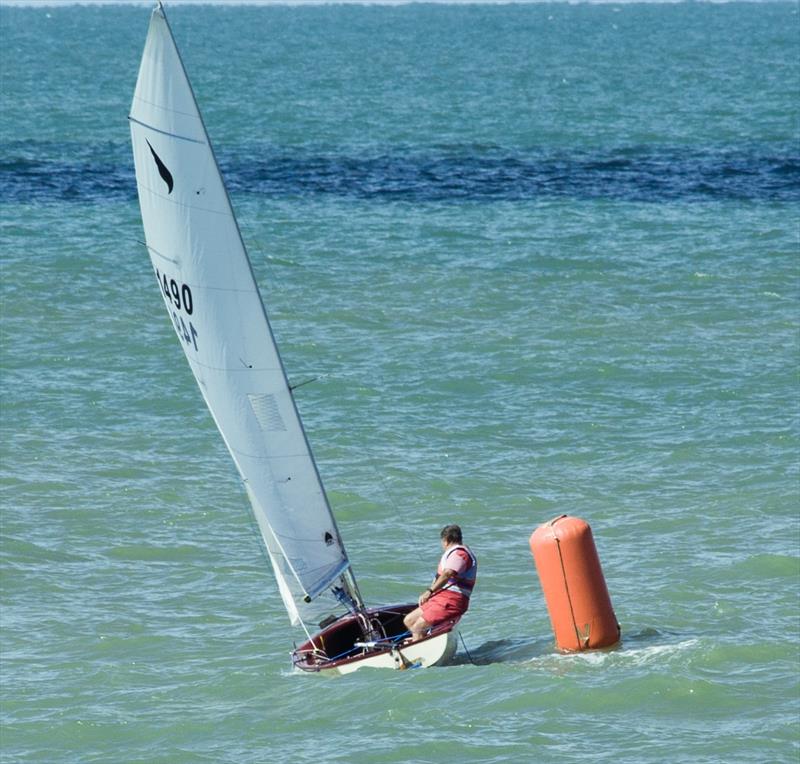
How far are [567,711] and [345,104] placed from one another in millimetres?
61741

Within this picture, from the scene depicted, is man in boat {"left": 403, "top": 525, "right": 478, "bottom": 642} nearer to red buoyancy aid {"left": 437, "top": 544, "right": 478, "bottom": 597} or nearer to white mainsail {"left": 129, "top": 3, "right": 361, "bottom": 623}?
red buoyancy aid {"left": 437, "top": 544, "right": 478, "bottom": 597}

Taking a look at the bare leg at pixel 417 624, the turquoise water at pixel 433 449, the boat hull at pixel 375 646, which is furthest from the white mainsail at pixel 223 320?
the turquoise water at pixel 433 449

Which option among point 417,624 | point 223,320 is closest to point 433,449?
point 417,624

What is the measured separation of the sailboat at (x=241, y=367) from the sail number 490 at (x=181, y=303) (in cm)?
2

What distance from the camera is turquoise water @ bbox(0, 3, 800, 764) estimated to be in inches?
623

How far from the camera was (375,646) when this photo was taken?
1634 cm

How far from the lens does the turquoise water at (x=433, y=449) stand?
15.8m

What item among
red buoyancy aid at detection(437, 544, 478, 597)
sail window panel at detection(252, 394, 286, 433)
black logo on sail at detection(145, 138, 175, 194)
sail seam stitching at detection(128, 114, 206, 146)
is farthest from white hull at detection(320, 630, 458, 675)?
sail seam stitching at detection(128, 114, 206, 146)

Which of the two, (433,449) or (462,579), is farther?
(433,449)

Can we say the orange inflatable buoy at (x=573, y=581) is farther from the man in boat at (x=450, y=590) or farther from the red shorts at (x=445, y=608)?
the red shorts at (x=445, y=608)

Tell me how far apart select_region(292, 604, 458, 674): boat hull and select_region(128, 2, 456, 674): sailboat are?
0.03ft

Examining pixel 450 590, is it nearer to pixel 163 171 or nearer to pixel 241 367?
pixel 241 367

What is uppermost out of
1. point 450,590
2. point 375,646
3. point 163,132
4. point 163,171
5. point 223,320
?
point 163,132

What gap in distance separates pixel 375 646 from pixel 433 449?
7.90 meters
